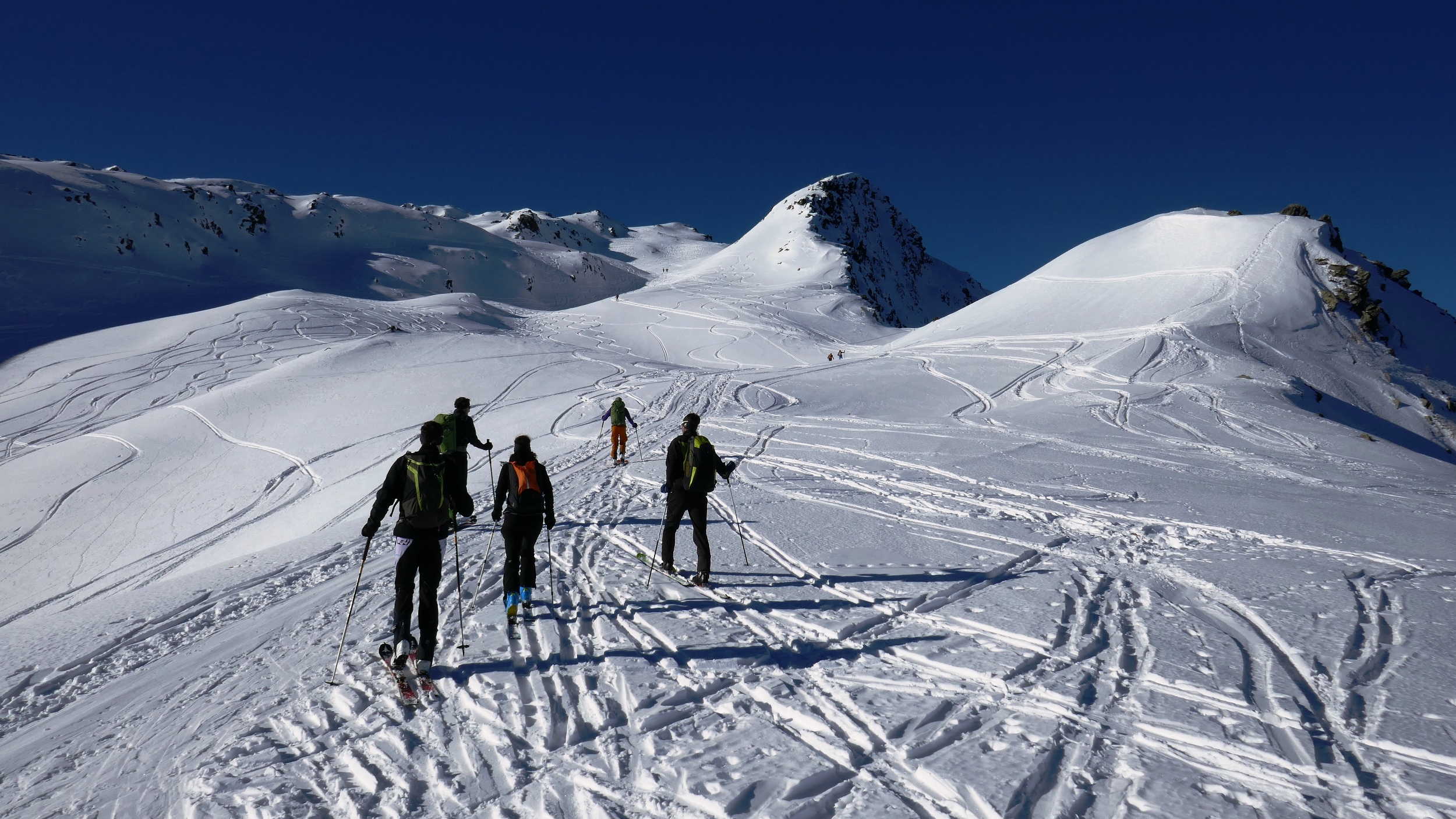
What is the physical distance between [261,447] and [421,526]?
17043 millimetres

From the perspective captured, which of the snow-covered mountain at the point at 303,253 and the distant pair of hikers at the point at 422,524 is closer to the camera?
the distant pair of hikers at the point at 422,524

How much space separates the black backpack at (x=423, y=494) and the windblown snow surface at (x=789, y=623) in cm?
126

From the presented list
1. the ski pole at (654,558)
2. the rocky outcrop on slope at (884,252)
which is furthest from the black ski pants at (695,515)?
the rocky outcrop on slope at (884,252)

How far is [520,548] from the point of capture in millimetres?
6328

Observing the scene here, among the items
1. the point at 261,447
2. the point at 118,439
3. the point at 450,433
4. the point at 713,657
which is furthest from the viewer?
the point at 118,439

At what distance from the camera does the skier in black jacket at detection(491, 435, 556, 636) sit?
6254 millimetres

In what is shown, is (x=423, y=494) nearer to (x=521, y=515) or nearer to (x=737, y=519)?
(x=521, y=515)

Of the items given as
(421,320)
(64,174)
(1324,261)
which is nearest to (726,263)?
(421,320)

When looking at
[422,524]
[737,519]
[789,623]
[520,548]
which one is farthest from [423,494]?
[737,519]

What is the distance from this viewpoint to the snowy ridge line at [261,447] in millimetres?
16188

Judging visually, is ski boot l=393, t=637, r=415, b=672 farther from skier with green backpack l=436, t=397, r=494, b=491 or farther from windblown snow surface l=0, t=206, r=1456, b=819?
skier with green backpack l=436, t=397, r=494, b=491

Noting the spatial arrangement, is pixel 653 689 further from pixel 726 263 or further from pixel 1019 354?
pixel 726 263

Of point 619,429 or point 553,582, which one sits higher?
point 619,429

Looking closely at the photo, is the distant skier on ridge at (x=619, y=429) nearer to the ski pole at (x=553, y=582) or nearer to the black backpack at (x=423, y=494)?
the ski pole at (x=553, y=582)
